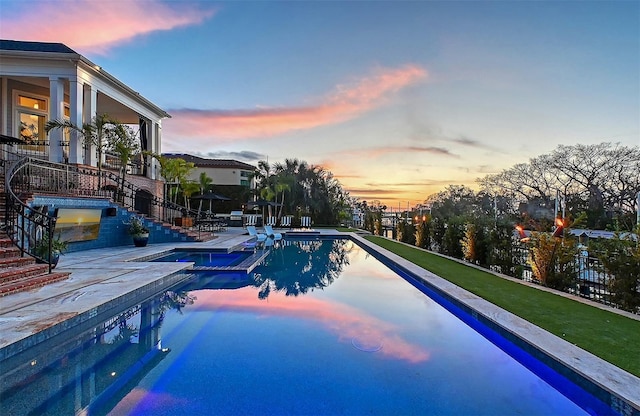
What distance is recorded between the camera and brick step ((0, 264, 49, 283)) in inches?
197

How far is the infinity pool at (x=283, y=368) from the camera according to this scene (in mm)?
2760

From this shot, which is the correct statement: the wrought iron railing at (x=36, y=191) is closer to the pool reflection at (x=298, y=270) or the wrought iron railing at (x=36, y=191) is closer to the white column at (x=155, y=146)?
the white column at (x=155, y=146)

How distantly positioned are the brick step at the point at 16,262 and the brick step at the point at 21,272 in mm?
77

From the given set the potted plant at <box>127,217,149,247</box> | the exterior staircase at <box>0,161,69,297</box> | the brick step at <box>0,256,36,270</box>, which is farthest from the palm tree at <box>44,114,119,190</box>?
the brick step at <box>0,256,36,270</box>

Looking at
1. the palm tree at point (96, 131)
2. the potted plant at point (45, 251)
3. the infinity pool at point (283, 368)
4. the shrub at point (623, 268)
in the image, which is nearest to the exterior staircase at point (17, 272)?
the potted plant at point (45, 251)

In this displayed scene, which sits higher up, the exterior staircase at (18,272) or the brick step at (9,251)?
the brick step at (9,251)

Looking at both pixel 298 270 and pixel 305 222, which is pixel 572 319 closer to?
pixel 298 270

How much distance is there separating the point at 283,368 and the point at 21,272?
471 centimetres

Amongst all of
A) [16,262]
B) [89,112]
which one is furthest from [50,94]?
[16,262]

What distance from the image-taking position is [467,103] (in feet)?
44.9

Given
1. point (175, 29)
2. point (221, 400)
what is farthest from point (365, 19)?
point (221, 400)

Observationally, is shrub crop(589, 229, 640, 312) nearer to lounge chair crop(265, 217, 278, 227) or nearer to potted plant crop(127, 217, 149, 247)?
potted plant crop(127, 217, 149, 247)

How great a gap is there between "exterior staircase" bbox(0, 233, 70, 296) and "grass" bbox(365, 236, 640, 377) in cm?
692

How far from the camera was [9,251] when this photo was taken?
5.75m
